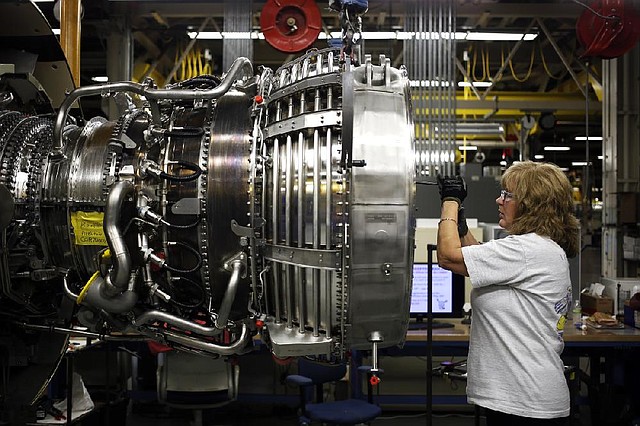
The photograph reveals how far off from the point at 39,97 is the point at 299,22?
2928 mm

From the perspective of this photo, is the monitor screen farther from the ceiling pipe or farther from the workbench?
the ceiling pipe

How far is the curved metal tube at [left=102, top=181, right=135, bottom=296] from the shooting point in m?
1.62

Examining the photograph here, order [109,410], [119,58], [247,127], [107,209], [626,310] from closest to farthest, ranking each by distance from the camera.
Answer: [107,209]
[247,127]
[109,410]
[626,310]
[119,58]

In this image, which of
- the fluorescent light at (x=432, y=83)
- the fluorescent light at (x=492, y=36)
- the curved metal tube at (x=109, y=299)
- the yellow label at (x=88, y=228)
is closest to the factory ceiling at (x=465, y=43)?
the fluorescent light at (x=492, y=36)

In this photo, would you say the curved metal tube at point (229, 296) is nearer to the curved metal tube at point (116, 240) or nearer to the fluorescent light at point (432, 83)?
the curved metal tube at point (116, 240)

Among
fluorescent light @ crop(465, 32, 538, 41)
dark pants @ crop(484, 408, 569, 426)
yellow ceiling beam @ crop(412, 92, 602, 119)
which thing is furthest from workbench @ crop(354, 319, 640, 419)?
yellow ceiling beam @ crop(412, 92, 602, 119)

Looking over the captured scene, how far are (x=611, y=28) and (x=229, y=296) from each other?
14.2 feet

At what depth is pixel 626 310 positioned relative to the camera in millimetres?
4359

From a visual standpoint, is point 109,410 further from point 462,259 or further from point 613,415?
point 613,415

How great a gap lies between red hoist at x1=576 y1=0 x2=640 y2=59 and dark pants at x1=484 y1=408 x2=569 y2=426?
363 centimetres

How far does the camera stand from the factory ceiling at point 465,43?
229 inches

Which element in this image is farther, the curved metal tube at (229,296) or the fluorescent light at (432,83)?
the fluorescent light at (432,83)

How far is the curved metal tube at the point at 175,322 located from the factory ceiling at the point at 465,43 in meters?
3.78

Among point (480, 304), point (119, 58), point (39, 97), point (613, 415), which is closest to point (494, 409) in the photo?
point (480, 304)
